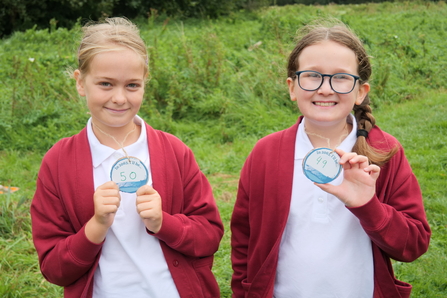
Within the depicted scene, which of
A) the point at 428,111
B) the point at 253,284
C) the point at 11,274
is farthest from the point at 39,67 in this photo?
the point at 253,284

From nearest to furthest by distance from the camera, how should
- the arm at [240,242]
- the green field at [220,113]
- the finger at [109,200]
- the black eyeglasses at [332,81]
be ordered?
the finger at [109,200]
the black eyeglasses at [332,81]
the arm at [240,242]
the green field at [220,113]

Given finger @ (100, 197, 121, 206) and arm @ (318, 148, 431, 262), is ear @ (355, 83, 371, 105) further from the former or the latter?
finger @ (100, 197, 121, 206)

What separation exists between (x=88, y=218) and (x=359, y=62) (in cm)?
132

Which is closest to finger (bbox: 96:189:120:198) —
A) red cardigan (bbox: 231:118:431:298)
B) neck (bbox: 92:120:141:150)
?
neck (bbox: 92:120:141:150)

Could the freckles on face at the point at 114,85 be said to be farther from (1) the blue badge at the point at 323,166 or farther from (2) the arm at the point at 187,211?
(1) the blue badge at the point at 323,166

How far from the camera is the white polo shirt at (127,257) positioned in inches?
74.4

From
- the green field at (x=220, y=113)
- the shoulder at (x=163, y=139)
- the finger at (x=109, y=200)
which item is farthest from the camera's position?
A: the green field at (x=220, y=113)

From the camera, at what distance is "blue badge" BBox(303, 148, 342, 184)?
1.81 m

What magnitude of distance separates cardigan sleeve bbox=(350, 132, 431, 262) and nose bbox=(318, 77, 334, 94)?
357 millimetres

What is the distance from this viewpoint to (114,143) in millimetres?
2010

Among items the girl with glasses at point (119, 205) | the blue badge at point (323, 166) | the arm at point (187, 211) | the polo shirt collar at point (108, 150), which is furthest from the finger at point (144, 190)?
the blue badge at point (323, 166)

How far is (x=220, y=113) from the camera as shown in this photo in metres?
6.49

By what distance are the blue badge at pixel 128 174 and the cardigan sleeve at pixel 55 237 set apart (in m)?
0.24

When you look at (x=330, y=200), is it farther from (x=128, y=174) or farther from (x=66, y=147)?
(x=66, y=147)
